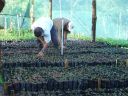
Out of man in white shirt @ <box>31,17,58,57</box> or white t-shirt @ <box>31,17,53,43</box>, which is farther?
white t-shirt @ <box>31,17,53,43</box>

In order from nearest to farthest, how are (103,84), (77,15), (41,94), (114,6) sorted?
1. (41,94)
2. (103,84)
3. (77,15)
4. (114,6)

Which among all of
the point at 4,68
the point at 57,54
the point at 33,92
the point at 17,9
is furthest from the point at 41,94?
the point at 17,9


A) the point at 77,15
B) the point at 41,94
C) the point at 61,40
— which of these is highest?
the point at 77,15

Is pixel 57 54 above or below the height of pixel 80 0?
below

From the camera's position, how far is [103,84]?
19.3ft

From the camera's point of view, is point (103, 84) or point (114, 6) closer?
point (103, 84)

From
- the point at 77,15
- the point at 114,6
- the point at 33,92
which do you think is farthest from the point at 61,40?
the point at 114,6

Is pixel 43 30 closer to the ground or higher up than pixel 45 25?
closer to the ground

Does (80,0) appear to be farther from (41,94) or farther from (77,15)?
(41,94)

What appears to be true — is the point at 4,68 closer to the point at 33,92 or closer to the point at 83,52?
the point at 33,92

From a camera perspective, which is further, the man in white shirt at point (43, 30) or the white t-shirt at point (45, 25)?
the white t-shirt at point (45, 25)

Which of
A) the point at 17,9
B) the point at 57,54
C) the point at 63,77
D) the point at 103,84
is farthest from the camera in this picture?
the point at 17,9

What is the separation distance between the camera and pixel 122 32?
3075 cm

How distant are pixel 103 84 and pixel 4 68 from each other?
2516 mm
